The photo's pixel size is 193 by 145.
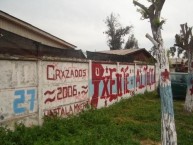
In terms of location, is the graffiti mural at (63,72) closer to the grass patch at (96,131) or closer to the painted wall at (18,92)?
the painted wall at (18,92)

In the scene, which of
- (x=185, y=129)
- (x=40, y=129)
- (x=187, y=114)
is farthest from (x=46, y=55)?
(x=187, y=114)

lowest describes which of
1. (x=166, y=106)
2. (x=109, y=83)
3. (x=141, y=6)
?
(x=166, y=106)

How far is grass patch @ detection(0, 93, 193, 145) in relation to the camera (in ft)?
21.3

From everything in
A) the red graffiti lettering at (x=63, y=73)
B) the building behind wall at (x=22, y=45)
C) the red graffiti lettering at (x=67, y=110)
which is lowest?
the red graffiti lettering at (x=67, y=110)

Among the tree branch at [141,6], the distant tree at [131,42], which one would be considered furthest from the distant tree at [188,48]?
the distant tree at [131,42]

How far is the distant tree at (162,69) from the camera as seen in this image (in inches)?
249

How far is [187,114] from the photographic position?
38.4ft

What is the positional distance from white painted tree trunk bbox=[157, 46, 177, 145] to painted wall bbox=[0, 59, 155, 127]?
11.1ft

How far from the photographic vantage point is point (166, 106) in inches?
251

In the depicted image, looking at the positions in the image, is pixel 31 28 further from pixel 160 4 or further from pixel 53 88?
pixel 160 4

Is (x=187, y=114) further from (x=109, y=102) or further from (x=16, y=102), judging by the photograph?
(x=16, y=102)

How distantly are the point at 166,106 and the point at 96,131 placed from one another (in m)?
2.30

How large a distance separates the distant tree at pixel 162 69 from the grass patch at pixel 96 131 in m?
1.11

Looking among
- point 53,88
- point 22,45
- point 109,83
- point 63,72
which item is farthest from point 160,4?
point 109,83
